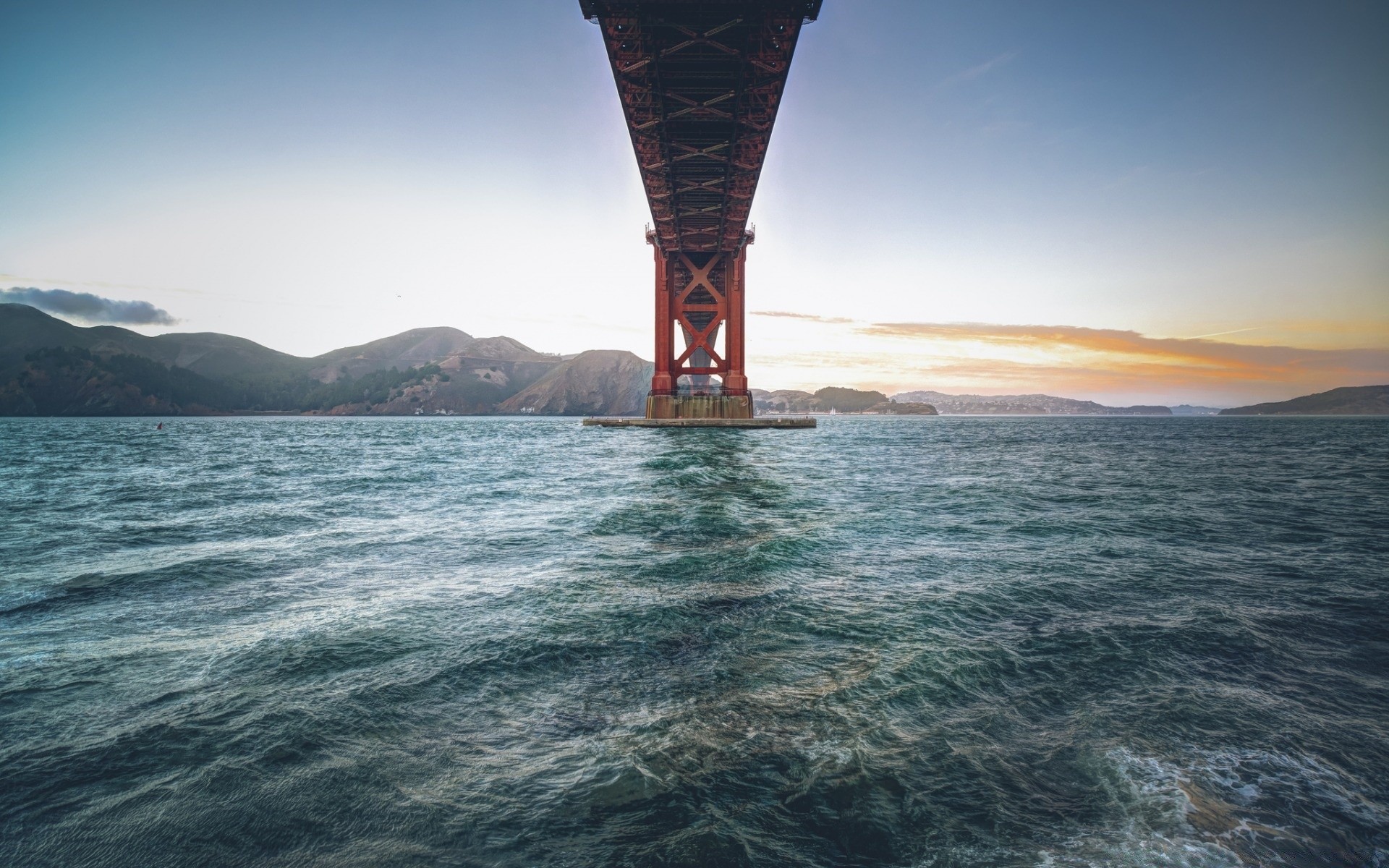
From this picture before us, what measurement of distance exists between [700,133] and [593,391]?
455 feet

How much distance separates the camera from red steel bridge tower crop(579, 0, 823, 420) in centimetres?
1762

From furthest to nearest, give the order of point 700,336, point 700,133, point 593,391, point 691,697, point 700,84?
point 593,391
point 700,336
point 700,133
point 700,84
point 691,697

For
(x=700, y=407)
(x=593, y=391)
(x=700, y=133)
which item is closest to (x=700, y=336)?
(x=700, y=407)

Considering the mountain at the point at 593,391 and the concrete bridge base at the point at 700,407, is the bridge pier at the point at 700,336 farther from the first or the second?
the mountain at the point at 593,391

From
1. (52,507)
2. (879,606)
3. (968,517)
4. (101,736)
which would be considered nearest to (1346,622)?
(879,606)

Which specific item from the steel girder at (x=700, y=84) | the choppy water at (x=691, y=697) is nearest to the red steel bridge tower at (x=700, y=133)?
the steel girder at (x=700, y=84)

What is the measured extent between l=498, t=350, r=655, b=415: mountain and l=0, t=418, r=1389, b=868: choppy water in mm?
149769

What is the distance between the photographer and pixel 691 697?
288cm

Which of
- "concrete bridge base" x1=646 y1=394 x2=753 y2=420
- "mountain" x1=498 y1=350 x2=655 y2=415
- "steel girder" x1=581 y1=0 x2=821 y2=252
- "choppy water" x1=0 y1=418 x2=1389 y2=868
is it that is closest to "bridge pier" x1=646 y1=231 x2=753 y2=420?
"concrete bridge base" x1=646 y1=394 x2=753 y2=420

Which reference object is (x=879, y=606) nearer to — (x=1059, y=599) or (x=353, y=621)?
(x=1059, y=599)

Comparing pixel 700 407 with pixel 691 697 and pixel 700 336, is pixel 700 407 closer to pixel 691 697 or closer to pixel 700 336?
pixel 700 336

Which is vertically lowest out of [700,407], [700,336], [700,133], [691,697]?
[691,697]

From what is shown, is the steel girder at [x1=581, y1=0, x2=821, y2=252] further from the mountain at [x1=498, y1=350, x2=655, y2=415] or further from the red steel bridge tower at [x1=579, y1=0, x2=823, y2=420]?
the mountain at [x1=498, y1=350, x2=655, y2=415]

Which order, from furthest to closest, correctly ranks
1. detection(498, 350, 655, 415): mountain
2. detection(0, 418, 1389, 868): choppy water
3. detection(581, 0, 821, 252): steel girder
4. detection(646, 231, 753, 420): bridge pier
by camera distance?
detection(498, 350, 655, 415): mountain → detection(646, 231, 753, 420): bridge pier → detection(581, 0, 821, 252): steel girder → detection(0, 418, 1389, 868): choppy water
